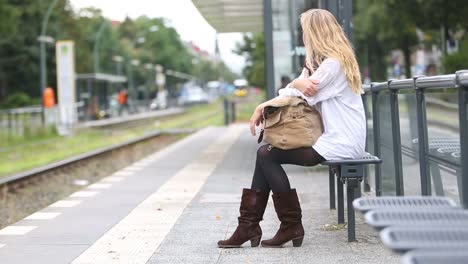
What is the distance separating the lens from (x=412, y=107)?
705 centimetres

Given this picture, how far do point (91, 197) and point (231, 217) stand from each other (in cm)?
291

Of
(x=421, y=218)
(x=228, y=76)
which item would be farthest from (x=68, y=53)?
(x=228, y=76)

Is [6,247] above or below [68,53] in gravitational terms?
below

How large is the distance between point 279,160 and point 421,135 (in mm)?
1215

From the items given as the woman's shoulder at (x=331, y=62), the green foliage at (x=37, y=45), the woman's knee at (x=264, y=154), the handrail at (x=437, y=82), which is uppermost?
the green foliage at (x=37, y=45)

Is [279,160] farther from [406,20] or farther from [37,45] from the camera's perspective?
[37,45]

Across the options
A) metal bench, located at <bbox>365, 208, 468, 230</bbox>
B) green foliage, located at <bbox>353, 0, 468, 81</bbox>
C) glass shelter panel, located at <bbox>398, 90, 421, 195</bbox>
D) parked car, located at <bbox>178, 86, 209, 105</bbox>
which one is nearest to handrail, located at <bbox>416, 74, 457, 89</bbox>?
glass shelter panel, located at <bbox>398, 90, 421, 195</bbox>

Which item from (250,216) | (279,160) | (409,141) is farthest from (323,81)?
(409,141)

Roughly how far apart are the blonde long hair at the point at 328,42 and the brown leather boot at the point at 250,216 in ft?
3.56

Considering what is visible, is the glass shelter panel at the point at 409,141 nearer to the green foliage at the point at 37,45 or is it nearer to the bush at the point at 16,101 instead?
the green foliage at the point at 37,45

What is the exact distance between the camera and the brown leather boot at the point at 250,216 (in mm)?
6484

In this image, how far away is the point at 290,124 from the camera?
6227 millimetres

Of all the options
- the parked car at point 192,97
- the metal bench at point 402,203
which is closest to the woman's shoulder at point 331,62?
the metal bench at point 402,203

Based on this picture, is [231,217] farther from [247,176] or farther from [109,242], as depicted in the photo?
[247,176]
